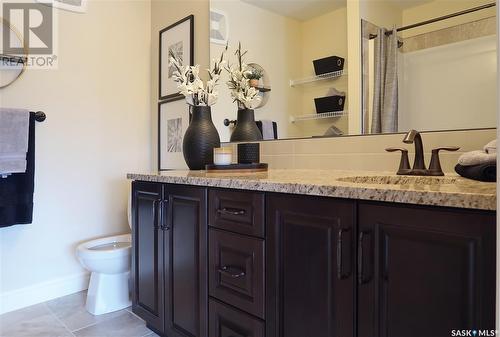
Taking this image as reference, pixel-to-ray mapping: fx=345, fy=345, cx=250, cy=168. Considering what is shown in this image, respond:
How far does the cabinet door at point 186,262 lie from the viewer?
1383mm

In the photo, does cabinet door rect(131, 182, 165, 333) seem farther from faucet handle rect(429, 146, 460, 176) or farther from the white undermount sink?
faucet handle rect(429, 146, 460, 176)

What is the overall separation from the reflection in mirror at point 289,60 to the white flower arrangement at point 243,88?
39 millimetres

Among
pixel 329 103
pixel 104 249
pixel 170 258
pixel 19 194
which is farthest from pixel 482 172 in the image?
pixel 19 194

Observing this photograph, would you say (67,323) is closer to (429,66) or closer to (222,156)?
(222,156)

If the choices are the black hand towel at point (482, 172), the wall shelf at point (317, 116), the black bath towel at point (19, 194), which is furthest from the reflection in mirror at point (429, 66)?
the black bath towel at point (19, 194)

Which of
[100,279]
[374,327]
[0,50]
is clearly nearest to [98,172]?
[100,279]

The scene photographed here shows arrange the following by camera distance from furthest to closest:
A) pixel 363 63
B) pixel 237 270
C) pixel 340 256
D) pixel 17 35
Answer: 1. pixel 17 35
2. pixel 363 63
3. pixel 237 270
4. pixel 340 256

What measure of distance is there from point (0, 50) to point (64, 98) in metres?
0.44

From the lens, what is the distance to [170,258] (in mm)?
1555

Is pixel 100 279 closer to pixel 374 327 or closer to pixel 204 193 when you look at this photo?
pixel 204 193

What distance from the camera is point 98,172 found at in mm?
2545

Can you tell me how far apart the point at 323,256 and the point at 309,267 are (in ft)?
0.21

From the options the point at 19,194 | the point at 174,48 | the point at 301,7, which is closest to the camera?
the point at 301,7

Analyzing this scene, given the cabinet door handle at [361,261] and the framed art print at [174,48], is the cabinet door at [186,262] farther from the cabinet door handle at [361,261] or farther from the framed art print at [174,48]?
the framed art print at [174,48]
